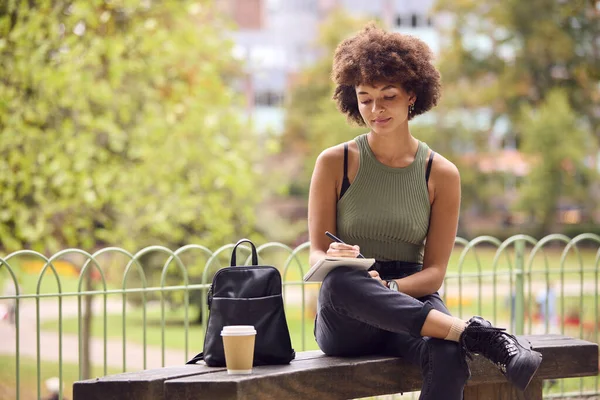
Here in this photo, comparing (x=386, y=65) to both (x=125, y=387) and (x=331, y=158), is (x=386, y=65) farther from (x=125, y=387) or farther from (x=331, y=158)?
(x=125, y=387)

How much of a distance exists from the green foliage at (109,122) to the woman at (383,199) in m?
4.91

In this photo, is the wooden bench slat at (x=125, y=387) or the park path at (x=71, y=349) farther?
the park path at (x=71, y=349)

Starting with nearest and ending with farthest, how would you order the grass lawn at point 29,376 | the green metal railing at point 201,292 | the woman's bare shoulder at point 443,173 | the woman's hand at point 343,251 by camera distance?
the woman's hand at point 343,251
the woman's bare shoulder at point 443,173
the green metal railing at point 201,292
the grass lawn at point 29,376

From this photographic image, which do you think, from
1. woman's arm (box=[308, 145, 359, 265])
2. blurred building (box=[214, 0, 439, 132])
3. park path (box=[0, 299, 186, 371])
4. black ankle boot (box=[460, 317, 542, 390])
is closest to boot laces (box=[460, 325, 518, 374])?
black ankle boot (box=[460, 317, 542, 390])

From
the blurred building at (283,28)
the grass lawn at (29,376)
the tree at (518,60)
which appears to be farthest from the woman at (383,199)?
the blurred building at (283,28)

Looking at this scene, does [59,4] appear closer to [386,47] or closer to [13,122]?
[13,122]

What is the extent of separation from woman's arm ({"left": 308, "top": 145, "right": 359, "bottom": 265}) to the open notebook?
0.23m

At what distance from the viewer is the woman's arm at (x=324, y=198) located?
362 centimetres

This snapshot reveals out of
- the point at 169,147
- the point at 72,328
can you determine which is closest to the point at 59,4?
the point at 169,147

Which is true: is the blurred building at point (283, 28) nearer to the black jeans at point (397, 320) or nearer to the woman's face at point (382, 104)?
the woman's face at point (382, 104)

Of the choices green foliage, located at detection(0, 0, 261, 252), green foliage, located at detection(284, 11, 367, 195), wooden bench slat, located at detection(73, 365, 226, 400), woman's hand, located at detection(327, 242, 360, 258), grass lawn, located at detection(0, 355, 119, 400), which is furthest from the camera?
green foliage, located at detection(284, 11, 367, 195)

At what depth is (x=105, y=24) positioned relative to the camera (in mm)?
8977

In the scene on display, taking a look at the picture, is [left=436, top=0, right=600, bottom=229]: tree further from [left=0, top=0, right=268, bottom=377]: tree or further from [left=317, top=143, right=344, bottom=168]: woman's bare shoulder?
[left=317, top=143, right=344, bottom=168]: woman's bare shoulder

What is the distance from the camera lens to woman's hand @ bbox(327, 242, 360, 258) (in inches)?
131
